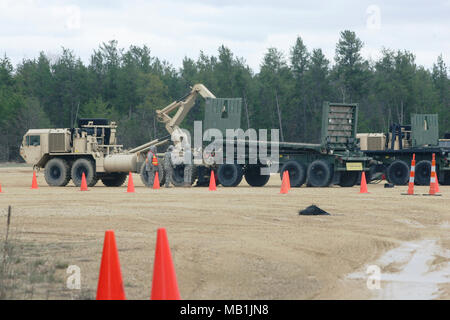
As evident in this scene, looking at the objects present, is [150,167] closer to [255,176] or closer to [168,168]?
[168,168]

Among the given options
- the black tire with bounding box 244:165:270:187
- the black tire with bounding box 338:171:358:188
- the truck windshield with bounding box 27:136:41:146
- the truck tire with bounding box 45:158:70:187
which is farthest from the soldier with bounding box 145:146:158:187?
the black tire with bounding box 338:171:358:188

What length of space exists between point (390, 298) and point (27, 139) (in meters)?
27.7

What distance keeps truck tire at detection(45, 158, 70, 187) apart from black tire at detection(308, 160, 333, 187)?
1014cm

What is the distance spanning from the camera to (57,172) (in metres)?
32.7

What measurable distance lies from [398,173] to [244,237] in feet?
65.3

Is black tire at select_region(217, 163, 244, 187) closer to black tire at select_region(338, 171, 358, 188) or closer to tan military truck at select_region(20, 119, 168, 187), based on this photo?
tan military truck at select_region(20, 119, 168, 187)

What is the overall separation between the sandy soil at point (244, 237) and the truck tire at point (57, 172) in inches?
418

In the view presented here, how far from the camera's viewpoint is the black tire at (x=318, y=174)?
28.8m

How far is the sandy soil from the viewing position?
27.7 feet

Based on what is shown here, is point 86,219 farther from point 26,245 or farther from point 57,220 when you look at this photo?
point 26,245

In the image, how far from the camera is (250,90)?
91.2 m

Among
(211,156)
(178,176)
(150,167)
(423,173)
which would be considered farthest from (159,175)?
(423,173)
